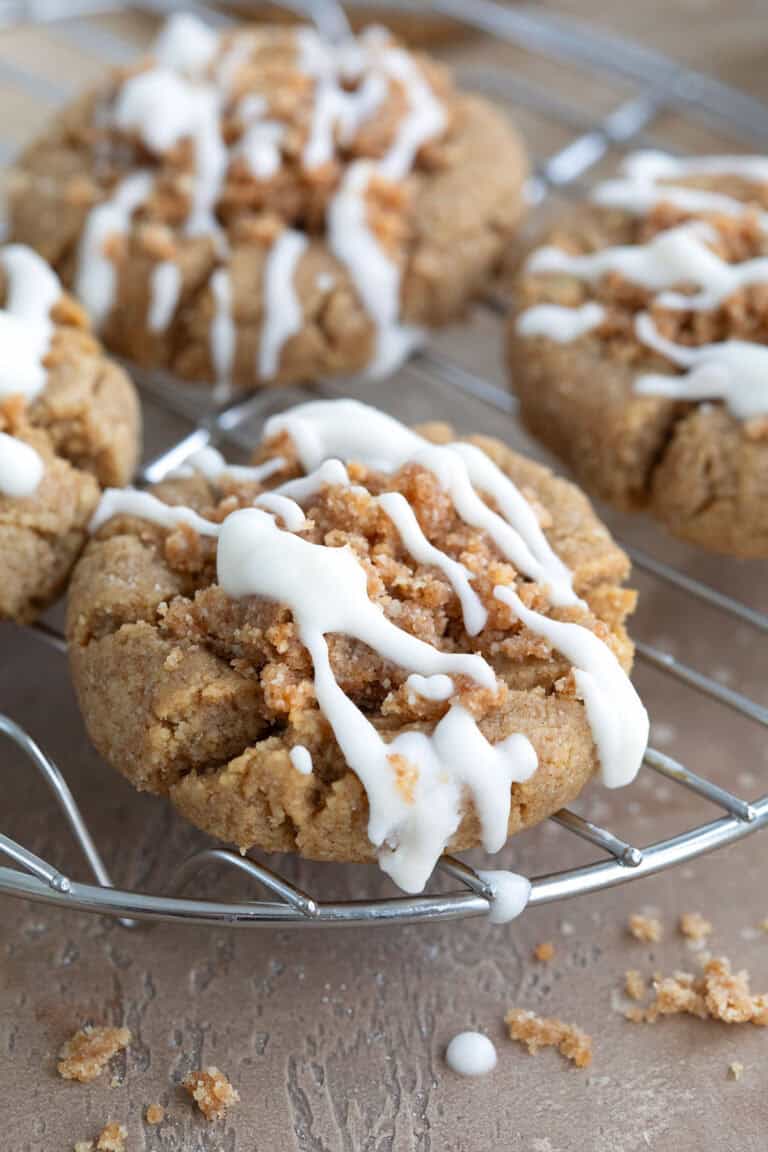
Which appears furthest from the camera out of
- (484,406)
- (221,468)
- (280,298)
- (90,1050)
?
(484,406)

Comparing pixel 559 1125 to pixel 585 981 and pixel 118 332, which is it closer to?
pixel 585 981

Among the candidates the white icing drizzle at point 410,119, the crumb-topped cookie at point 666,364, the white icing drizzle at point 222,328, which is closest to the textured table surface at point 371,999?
the crumb-topped cookie at point 666,364

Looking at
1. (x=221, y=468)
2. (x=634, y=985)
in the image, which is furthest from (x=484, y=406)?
(x=634, y=985)

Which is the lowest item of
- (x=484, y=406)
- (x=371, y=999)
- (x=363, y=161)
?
A: (x=371, y=999)

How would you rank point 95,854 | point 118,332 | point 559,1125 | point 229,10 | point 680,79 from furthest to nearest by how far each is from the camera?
1. point 229,10
2. point 680,79
3. point 118,332
4. point 95,854
5. point 559,1125

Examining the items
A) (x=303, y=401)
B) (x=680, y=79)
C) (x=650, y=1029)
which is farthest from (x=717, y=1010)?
(x=680, y=79)

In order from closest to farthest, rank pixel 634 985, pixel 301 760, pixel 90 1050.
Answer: pixel 301 760 < pixel 90 1050 < pixel 634 985

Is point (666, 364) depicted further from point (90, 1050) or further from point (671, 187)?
point (90, 1050)
